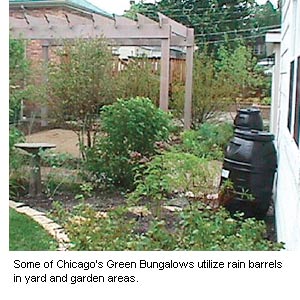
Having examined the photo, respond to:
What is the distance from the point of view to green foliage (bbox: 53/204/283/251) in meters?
2.14

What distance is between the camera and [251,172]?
3.34 meters

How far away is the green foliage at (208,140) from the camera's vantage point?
3813 mm

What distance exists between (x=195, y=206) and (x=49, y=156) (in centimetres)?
125

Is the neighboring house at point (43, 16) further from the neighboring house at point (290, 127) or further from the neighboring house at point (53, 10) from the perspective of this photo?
the neighboring house at point (290, 127)

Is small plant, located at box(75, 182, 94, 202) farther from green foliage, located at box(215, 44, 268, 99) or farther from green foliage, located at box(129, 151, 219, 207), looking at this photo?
green foliage, located at box(215, 44, 268, 99)

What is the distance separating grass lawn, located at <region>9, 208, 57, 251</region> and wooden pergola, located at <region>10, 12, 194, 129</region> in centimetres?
129

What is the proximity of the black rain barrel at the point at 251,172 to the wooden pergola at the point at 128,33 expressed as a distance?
0.81 m

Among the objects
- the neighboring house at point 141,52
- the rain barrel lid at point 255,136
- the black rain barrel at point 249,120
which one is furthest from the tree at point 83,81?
the rain barrel lid at point 255,136

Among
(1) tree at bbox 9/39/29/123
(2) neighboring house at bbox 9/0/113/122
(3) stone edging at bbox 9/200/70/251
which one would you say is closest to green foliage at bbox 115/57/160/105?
(2) neighboring house at bbox 9/0/113/122

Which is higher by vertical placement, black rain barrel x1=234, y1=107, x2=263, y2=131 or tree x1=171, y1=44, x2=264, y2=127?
tree x1=171, y1=44, x2=264, y2=127

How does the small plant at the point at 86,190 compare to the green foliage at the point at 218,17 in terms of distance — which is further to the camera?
the small plant at the point at 86,190

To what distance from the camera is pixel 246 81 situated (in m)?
4.14
